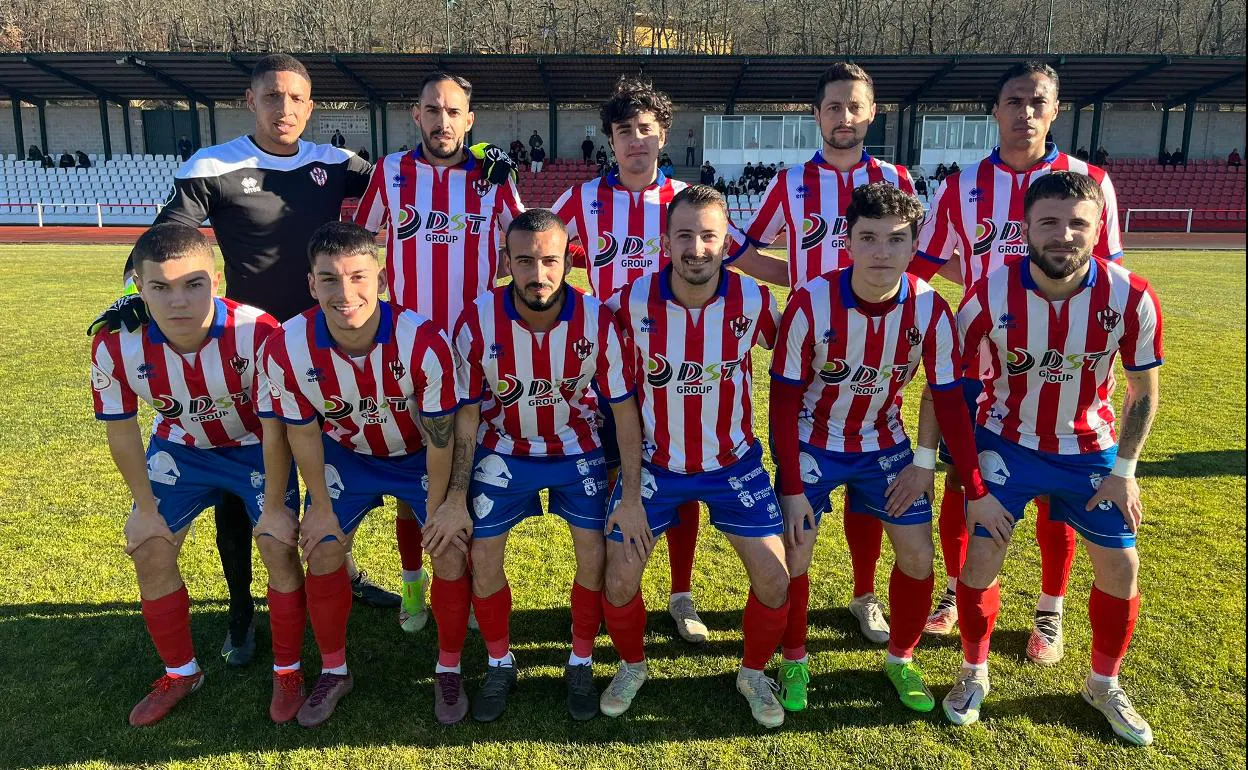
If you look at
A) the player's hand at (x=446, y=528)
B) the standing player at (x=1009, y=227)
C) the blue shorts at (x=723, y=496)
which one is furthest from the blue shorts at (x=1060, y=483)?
the player's hand at (x=446, y=528)

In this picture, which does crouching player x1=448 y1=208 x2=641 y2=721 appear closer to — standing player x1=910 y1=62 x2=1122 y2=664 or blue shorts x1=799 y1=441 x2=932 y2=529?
blue shorts x1=799 y1=441 x2=932 y2=529

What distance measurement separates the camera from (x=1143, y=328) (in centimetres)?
294

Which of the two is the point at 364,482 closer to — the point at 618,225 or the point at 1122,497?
the point at 618,225

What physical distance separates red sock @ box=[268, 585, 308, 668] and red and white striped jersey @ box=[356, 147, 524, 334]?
4.77ft

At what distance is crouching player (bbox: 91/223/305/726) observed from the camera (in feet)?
9.74

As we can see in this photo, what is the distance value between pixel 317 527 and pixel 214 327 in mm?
861

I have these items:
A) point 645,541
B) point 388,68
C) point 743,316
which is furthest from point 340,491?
point 388,68

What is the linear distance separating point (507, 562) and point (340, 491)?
133 cm

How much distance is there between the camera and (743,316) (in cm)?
315

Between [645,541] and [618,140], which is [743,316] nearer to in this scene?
[645,541]

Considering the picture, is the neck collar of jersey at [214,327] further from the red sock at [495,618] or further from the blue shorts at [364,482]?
the red sock at [495,618]

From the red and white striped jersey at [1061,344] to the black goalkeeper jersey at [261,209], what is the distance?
294 cm

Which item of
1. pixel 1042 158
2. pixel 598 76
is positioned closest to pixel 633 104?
pixel 1042 158

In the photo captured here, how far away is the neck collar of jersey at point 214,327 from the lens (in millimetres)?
3049
